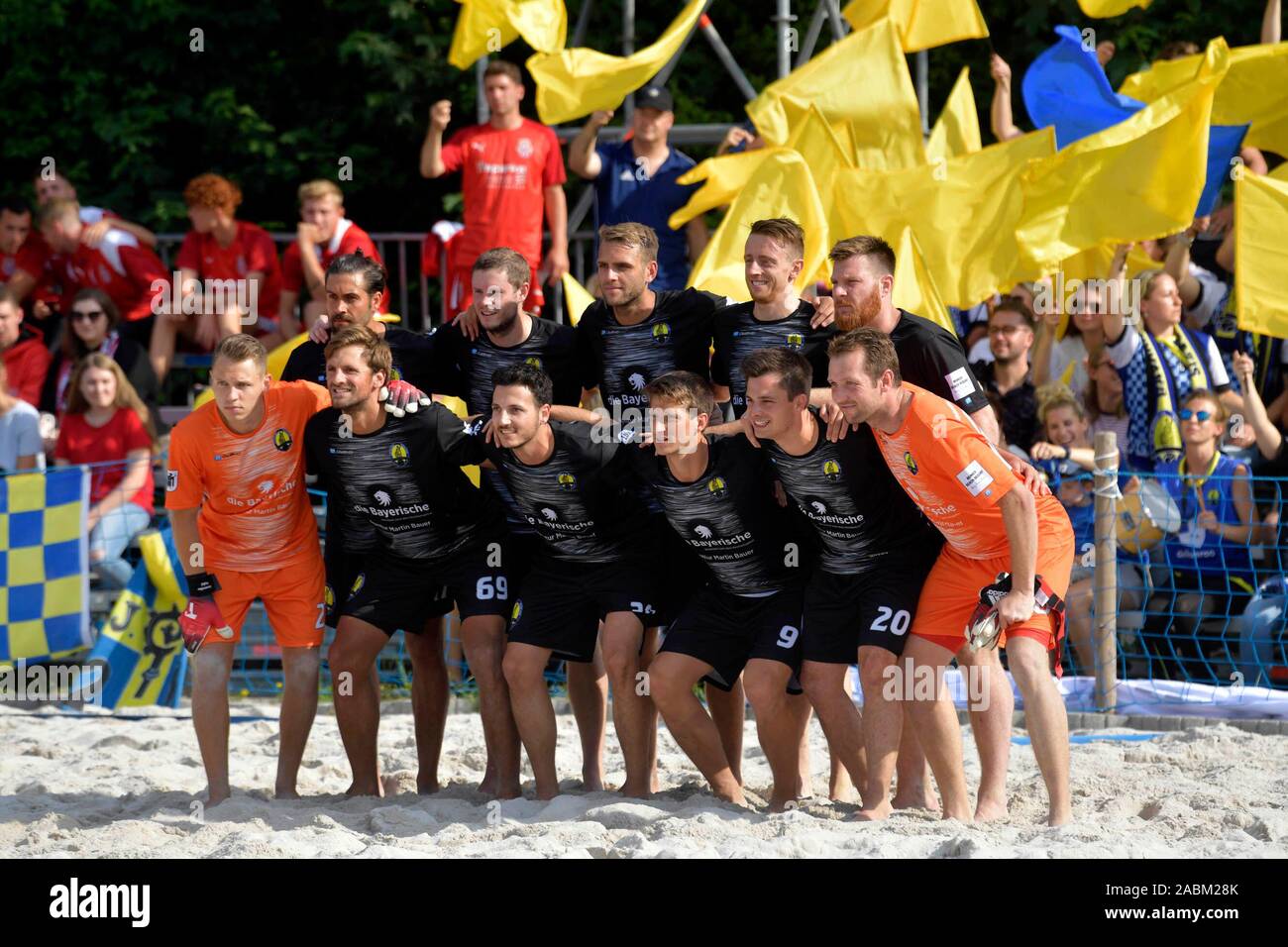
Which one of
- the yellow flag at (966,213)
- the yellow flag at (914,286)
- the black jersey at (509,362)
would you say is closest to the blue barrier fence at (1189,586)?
the yellow flag at (914,286)

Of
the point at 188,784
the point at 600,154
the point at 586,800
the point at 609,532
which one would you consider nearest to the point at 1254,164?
the point at 600,154

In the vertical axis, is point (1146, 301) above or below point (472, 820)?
above

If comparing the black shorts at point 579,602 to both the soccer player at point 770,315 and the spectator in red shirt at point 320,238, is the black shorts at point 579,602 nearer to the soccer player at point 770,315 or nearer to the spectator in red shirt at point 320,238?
the soccer player at point 770,315

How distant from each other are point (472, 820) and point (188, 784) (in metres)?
1.62

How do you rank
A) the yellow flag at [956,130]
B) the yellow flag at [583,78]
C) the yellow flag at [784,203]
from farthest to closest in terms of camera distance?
1. the yellow flag at [956,130]
2. the yellow flag at [583,78]
3. the yellow flag at [784,203]

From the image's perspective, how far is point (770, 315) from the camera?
6.32 metres

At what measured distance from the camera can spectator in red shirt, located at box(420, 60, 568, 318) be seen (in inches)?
379

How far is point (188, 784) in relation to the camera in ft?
23.1

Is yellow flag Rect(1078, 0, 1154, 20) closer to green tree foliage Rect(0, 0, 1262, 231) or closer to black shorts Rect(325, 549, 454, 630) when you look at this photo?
green tree foliage Rect(0, 0, 1262, 231)

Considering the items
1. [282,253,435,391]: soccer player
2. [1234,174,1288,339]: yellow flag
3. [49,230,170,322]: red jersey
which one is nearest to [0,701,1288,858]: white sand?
[282,253,435,391]: soccer player

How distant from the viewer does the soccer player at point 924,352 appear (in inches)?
230

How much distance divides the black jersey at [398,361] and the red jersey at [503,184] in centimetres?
279
